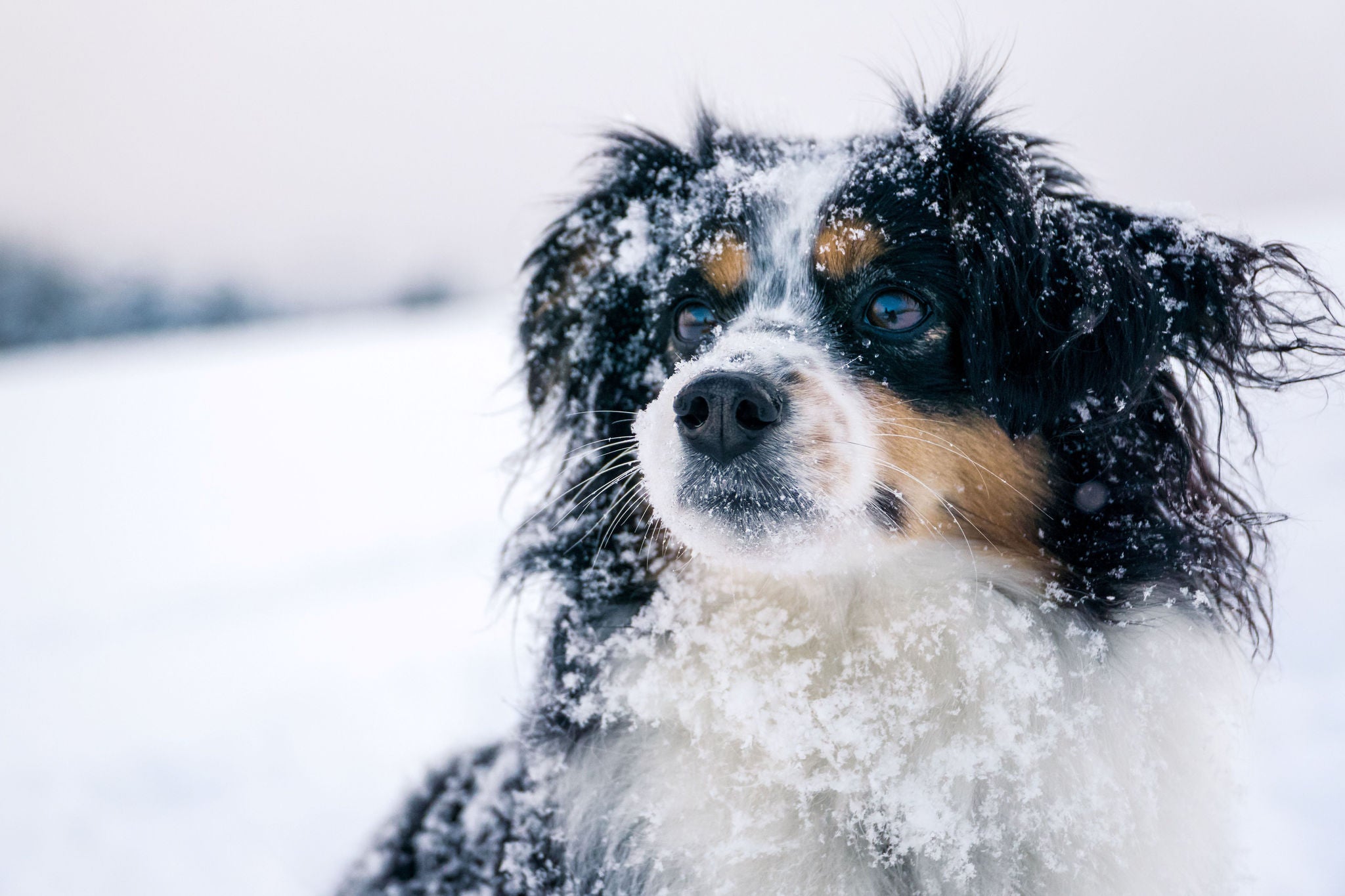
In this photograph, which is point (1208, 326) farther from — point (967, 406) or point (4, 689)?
point (4, 689)

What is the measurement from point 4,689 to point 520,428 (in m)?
3.23

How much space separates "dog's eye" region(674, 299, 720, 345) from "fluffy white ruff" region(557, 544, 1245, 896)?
578 mm

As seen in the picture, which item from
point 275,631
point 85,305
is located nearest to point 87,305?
point 85,305

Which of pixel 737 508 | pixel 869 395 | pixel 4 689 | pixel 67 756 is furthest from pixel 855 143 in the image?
pixel 4 689

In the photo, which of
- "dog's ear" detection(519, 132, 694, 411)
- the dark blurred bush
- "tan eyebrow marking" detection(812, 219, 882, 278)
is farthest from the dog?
the dark blurred bush

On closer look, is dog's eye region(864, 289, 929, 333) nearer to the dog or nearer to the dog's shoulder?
the dog

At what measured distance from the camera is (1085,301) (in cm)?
170

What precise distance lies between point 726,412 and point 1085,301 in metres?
0.76

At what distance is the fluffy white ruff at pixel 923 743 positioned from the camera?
5.36 ft

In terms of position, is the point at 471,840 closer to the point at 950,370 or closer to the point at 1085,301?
the point at 950,370

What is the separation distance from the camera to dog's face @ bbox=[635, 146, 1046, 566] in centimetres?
158

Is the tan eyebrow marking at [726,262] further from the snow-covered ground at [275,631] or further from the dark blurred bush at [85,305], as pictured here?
the dark blurred bush at [85,305]


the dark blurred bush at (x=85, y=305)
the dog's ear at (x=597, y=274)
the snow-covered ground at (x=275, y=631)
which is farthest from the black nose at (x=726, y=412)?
the dark blurred bush at (x=85, y=305)

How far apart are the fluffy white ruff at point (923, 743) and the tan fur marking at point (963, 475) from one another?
63mm
